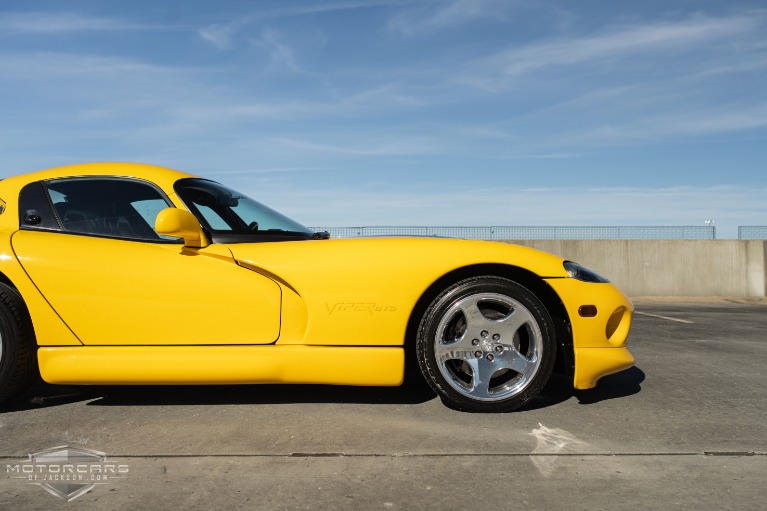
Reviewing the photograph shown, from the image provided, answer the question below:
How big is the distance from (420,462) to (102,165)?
2.45 m

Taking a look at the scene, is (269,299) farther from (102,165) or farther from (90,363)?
(102,165)

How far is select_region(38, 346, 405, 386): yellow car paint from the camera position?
10.9 feet

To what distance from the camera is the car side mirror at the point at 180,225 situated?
10.5 feet

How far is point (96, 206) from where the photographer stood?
364 centimetres

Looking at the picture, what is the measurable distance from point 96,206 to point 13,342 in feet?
2.65

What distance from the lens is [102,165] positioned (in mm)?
3770

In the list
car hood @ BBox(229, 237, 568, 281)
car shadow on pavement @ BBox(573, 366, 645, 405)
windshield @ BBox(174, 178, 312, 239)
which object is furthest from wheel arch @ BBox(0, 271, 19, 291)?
car shadow on pavement @ BBox(573, 366, 645, 405)

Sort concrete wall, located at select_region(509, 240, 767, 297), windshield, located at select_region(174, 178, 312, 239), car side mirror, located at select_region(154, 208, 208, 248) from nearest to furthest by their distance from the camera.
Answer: car side mirror, located at select_region(154, 208, 208, 248), windshield, located at select_region(174, 178, 312, 239), concrete wall, located at select_region(509, 240, 767, 297)

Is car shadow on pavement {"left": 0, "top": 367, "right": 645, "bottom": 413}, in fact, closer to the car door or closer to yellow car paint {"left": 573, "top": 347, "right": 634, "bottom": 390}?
yellow car paint {"left": 573, "top": 347, "right": 634, "bottom": 390}

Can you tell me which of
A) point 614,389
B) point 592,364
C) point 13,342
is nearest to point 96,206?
point 13,342

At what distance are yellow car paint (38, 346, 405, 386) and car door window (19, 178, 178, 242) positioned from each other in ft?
2.17

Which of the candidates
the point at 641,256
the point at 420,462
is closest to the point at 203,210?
the point at 420,462

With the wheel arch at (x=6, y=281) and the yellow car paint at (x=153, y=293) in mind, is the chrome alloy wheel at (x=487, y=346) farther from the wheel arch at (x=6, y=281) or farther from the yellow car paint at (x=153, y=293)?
the wheel arch at (x=6, y=281)

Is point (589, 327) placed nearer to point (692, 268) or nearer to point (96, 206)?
point (96, 206)
